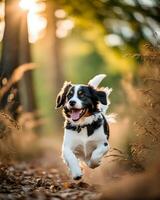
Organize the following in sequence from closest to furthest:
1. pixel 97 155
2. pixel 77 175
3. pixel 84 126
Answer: pixel 77 175, pixel 97 155, pixel 84 126

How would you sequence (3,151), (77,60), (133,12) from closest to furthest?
1. (3,151)
2. (133,12)
3. (77,60)

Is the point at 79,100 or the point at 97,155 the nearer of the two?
the point at 97,155

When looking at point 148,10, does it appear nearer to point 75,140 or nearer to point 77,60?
point 75,140

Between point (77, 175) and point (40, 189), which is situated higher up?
point (77, 175)

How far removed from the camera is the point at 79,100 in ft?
34.1

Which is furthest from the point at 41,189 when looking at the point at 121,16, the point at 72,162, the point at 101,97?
the point at 121,16

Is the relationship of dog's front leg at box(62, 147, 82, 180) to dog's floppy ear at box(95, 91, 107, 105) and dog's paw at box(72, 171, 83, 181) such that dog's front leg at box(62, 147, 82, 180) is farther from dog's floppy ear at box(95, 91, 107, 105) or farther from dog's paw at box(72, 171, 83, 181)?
dog's floppy ear at box(95, 91, 107, 105)

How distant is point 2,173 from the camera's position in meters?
9.68

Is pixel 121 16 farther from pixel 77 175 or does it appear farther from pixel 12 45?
pixel 77 175

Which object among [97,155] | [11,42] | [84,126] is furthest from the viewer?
[11,42]

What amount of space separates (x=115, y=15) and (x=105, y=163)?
25.4 feet

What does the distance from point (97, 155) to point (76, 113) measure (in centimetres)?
65

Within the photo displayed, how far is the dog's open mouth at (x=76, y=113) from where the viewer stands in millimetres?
10367

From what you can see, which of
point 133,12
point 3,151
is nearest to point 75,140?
point 3,151
